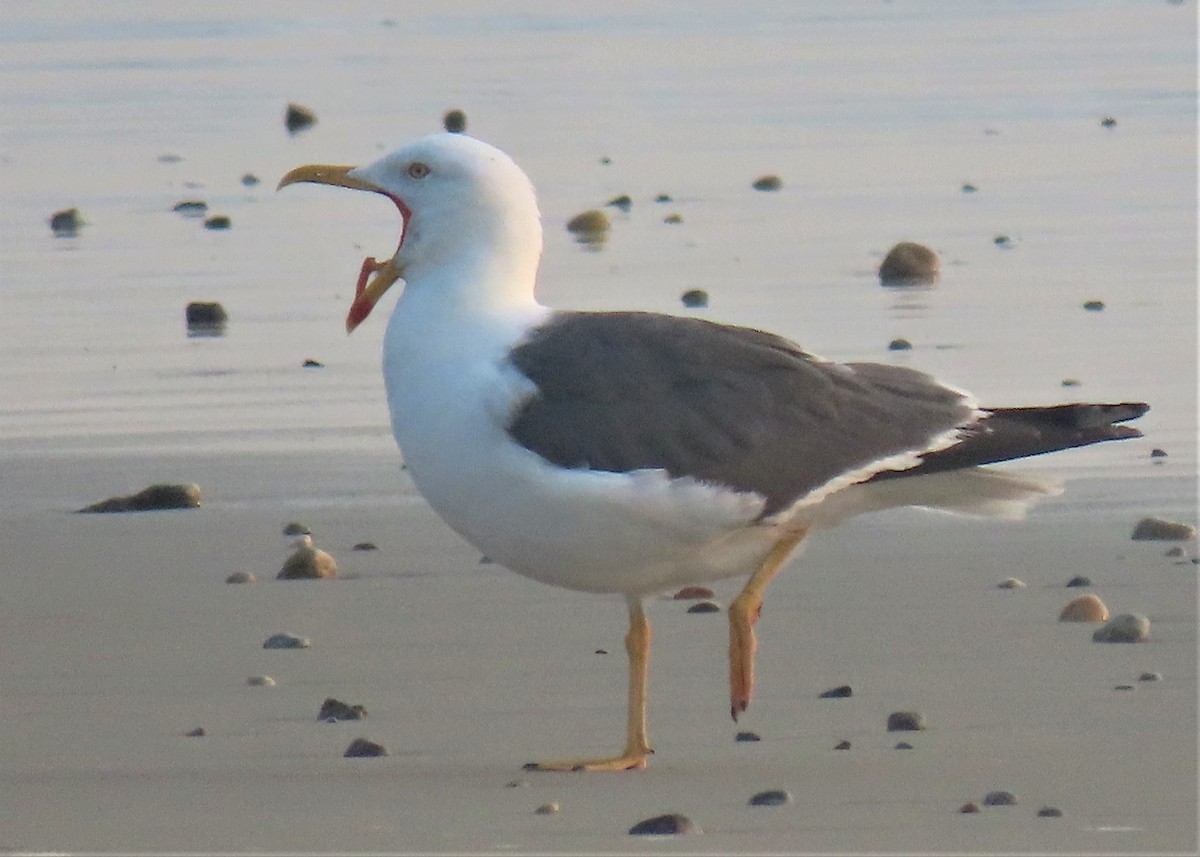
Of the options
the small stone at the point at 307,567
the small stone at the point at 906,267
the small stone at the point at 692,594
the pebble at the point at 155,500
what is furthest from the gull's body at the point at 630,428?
the small stone at the point at 906,267

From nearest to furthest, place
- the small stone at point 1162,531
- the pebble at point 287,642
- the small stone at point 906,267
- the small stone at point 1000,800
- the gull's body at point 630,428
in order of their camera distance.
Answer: the small stone at point 1000,800, the gull's body at point 630,428, the pebble at point 287,642, the small stone at point 1162,531, the small stone at point 906,267

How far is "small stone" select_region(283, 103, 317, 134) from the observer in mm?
18641

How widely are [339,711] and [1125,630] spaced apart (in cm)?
209

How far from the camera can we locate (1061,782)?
18.9 ft

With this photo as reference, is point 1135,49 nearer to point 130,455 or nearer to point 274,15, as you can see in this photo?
point 274,15

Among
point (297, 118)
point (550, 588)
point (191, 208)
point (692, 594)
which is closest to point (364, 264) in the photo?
point (550, 588)

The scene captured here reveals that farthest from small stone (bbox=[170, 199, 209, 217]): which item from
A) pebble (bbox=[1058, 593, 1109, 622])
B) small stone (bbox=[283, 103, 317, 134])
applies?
pebble (bbox=[1058, 593, 1109, 622])

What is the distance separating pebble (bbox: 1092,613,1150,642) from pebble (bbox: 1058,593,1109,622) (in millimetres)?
200

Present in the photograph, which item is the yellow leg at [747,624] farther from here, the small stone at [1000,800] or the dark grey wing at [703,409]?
the small stone at [1000,800]

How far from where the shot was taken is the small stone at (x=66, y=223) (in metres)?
15.0

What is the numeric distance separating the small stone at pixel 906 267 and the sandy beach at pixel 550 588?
0.19 metres

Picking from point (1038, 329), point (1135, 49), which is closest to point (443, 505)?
point (1038, 329)

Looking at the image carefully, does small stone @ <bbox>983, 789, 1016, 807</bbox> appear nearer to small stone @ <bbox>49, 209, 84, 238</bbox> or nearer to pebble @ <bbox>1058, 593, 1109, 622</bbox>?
pebble @ <bbox>1058, 593, 1109, 622</bbox>

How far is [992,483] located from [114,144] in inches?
485
